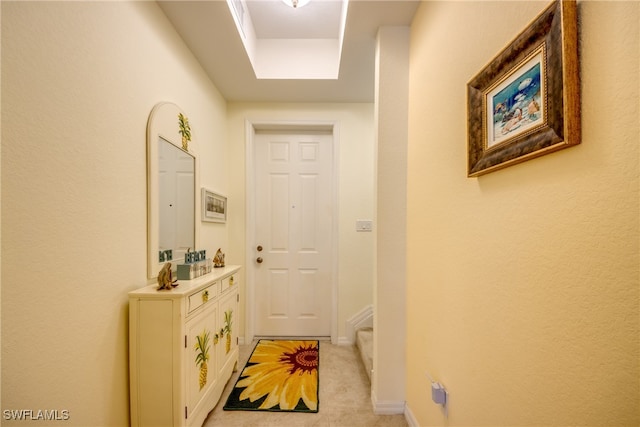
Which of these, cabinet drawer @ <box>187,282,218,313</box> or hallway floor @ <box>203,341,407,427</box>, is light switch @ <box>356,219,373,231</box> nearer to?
hallway floor @ <box>203,341,407,427</box>

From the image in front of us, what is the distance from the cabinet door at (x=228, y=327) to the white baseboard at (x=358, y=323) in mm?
1147

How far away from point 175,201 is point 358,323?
2052 millimetres

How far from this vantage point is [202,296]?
5.00ft

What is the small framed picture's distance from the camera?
86.6 inches

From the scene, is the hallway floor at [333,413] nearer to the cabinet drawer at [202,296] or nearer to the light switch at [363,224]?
the cabinet drawer at [202,296]

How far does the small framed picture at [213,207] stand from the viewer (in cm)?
220

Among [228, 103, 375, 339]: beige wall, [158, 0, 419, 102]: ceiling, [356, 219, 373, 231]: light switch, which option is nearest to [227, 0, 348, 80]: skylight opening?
[158, 0, 419, 102]: ceiling

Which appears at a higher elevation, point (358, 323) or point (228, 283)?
point (228, 283)

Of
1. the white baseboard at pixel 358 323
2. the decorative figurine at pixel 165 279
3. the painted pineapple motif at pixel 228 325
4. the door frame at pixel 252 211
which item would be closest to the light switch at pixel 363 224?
the door frame at pixel 252 211

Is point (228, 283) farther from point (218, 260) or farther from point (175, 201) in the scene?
point (175, 201)

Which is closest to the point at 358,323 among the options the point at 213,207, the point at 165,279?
the point at 213,207

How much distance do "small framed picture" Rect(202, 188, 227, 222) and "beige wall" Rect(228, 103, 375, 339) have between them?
0.20 m

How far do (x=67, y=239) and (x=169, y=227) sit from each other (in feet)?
2.13

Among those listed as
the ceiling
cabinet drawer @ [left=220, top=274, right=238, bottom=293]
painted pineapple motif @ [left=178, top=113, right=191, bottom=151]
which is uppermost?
the ceiling
